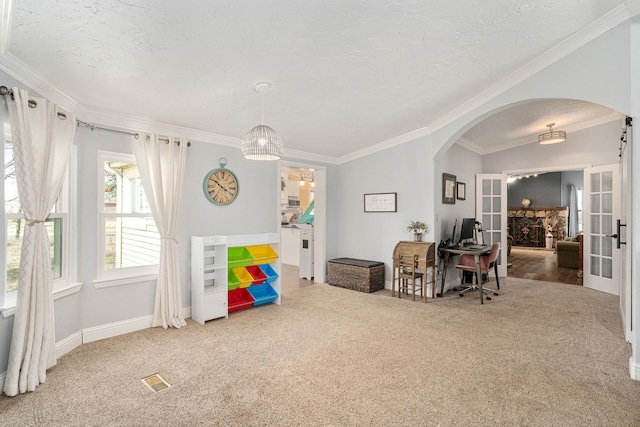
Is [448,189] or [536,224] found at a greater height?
[448,189]

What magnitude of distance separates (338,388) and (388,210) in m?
3.47

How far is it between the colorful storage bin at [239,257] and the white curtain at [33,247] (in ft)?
6.29

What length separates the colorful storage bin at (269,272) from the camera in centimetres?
443

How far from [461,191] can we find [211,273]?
180 inches

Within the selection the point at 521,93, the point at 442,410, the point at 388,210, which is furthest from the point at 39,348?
the point at 521,93

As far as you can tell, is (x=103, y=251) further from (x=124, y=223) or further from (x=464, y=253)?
(x=464, y=253)

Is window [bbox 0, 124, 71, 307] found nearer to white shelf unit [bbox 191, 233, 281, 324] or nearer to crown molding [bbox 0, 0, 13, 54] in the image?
white shelf unit [bbox 191, 233, 281, 324]

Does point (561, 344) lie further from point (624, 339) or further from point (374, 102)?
point (374, 102)

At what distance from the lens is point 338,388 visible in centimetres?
229

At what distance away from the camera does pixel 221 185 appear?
13.8 feet

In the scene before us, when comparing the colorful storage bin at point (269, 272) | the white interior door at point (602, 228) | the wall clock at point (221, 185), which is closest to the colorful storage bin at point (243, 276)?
the colorful storage bin at point (269, 272)

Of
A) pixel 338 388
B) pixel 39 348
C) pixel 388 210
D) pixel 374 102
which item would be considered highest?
pixel 374 102

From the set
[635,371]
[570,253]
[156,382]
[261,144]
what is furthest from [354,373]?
[570,253]

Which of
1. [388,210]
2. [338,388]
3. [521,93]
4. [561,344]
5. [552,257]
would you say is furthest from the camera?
[552,257]
